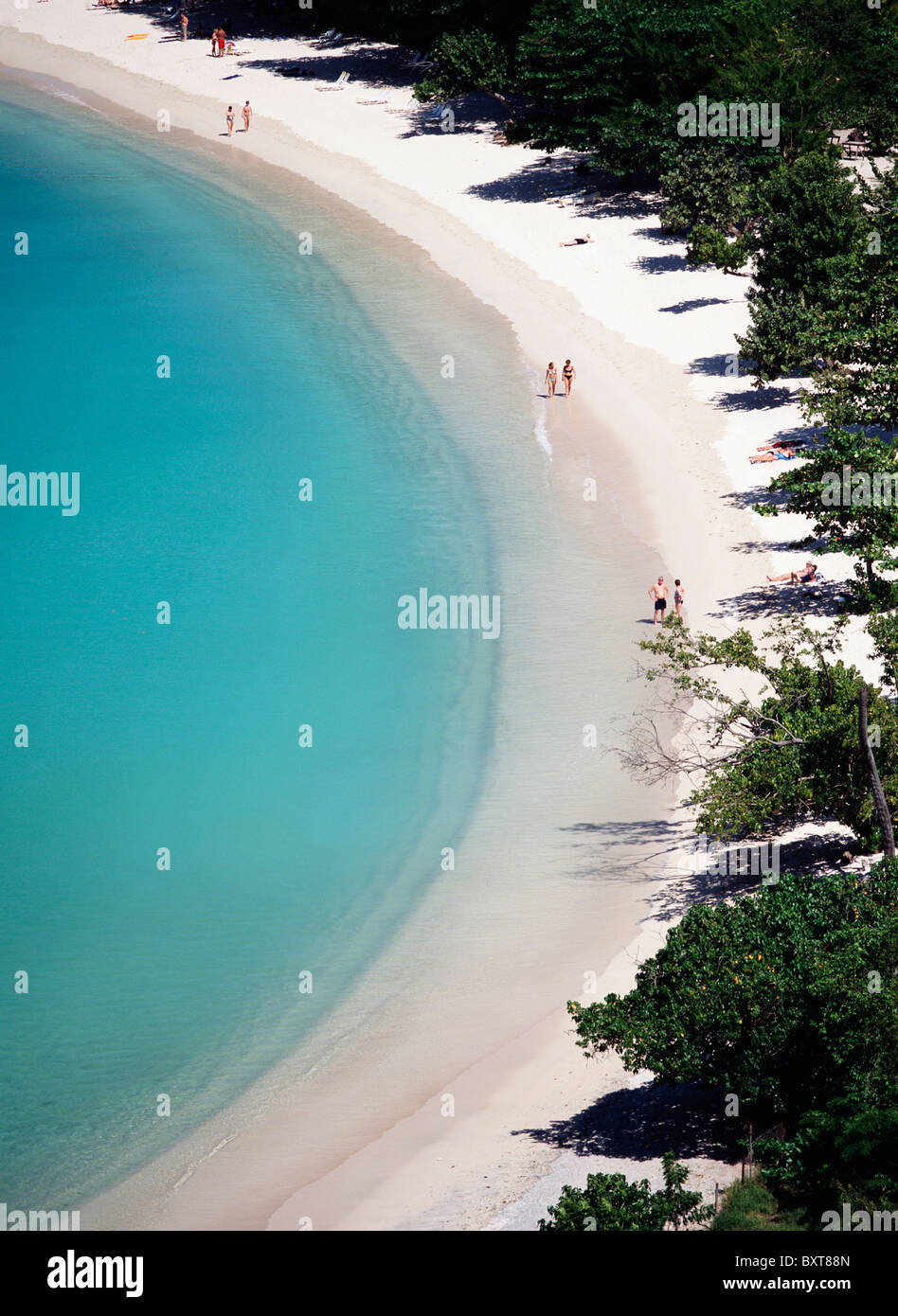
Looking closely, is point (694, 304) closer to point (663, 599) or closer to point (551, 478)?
point (551, 478)

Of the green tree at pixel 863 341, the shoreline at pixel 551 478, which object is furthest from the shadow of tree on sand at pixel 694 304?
the green tree at pixel 863 341

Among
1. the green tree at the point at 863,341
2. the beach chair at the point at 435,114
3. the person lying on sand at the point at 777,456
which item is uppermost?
the beach chair at the point at 435,114

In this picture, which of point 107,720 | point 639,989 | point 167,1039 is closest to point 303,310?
point 107,720

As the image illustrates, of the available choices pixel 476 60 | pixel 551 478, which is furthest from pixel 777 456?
pixel 476 60

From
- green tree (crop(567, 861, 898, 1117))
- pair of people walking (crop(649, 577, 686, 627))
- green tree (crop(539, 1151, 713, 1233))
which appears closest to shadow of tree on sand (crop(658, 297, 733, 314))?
pair of people walking (crop(649, 577, 686, 627))

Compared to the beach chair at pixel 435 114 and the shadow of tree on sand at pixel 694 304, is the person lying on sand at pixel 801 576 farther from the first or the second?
the beach chair at pixel 435 114

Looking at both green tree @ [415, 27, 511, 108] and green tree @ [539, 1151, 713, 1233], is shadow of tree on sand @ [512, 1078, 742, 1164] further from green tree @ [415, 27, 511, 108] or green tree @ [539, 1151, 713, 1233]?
green tree @ [415, 27, 511, 108]
